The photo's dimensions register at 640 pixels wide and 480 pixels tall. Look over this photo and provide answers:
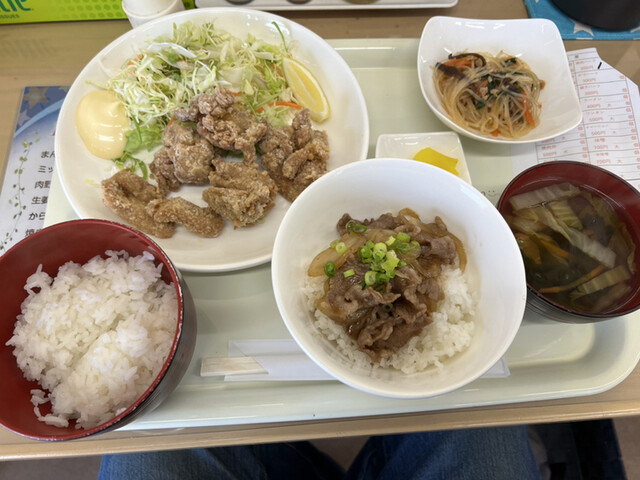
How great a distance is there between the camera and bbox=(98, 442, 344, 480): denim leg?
1906 millimetres

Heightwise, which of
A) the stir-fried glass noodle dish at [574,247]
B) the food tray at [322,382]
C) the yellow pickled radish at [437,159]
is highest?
the yellow pickled radish at [437,159]

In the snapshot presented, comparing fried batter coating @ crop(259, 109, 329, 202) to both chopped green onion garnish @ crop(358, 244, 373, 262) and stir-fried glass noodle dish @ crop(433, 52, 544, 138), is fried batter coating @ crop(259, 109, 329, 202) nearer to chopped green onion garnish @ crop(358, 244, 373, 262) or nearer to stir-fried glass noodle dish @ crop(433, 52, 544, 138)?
chopped green onion garnish @ crop(358, 244, 373, 262)

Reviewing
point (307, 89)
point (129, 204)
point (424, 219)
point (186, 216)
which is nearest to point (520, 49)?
point (307, 89)

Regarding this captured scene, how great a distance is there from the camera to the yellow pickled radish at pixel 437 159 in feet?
5.53

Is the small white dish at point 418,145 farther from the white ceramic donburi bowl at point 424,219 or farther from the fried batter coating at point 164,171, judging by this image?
the fried batter coating at point 164,171

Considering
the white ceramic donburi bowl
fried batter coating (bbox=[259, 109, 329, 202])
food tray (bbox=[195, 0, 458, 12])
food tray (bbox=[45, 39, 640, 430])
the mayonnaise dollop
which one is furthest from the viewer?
food tray (bbox=[195, 0, 458, 12])

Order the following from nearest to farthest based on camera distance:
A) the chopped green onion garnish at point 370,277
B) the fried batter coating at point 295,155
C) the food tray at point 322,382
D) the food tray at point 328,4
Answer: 1. the chopped green onion garnish at point 370,277
2. the food tray at point 322,382
3. the fried batter coating at point 295,155
4. the food tray at point 328,4

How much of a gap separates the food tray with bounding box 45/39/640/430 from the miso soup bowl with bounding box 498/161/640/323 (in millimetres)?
200

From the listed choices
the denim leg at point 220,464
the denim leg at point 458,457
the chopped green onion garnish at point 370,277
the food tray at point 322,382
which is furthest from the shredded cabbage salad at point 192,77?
the denim leg at point 458,457

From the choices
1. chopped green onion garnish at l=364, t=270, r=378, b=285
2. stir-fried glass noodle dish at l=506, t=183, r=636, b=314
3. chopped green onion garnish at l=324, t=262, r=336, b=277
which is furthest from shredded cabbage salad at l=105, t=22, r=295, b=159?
stir-fried glass noodle dish at l=506, t=183, r=636, b=314

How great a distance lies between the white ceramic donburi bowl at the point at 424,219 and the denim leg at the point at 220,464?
1.16m

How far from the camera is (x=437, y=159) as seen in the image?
5.57ft

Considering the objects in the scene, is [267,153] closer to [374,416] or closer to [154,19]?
[154,19]

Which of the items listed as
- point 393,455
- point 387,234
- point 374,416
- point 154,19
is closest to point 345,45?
point 154,19
